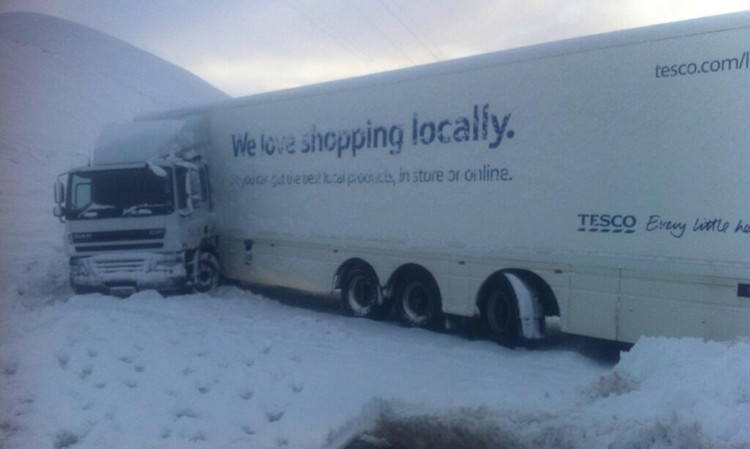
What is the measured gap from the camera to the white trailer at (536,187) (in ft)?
24.6

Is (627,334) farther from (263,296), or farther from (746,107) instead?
(263,296)

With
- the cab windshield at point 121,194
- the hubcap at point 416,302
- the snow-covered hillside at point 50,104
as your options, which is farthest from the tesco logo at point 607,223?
the cab windshield at point 121,194

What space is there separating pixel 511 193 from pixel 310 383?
11.6 ft

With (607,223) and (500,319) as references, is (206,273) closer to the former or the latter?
(500,319)

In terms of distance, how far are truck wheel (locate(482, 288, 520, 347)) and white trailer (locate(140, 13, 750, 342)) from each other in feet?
0.08

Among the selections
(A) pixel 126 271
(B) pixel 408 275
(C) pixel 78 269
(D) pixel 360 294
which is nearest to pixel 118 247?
(A) pixel 126 271

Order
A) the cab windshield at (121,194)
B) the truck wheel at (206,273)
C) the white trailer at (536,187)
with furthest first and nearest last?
the truck wheel at (206,273) → the cab windshield at (121,194) → the white trailer at (536,187)

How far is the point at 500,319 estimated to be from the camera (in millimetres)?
9773

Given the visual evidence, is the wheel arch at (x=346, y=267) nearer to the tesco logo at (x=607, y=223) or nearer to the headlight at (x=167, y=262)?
the headlight at (x=167, y=262)

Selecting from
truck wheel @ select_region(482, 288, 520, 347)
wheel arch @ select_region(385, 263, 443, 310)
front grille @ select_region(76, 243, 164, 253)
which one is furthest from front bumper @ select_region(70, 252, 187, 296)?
truck wheel @ select_region(482, 288, 520, 347)

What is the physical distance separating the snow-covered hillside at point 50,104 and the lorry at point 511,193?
8.77ft

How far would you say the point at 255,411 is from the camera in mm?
6770

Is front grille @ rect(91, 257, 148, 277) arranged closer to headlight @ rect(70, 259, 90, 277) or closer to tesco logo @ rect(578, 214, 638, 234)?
headlight @ rect(70, 259, 90, 277)

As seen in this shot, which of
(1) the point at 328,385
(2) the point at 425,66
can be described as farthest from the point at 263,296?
(1) the point at 328,385
